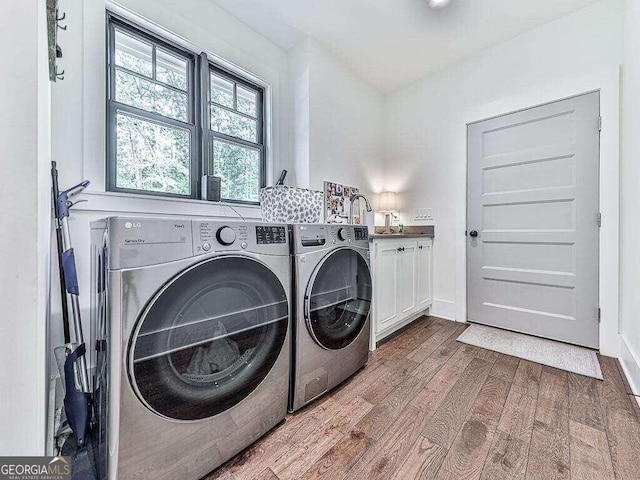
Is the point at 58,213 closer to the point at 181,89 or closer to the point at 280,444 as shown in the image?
the point at 181,89

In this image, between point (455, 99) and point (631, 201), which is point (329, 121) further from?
point (631, 201)

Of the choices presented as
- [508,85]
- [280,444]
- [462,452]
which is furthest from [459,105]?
[280,444]

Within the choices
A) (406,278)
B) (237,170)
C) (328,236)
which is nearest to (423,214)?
(406,278)

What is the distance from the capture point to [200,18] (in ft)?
6.28

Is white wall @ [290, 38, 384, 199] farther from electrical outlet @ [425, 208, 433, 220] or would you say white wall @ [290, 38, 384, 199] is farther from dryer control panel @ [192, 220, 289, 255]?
dryer control panel @ [192, 220, 289, 255]

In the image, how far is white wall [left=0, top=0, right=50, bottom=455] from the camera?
0.47 meters

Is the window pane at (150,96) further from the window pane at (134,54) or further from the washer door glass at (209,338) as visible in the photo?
the washer door glass at (209,338)

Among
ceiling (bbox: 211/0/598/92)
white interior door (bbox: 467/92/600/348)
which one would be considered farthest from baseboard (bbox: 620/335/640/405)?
ceiling (bbox: 211/0/598/92)

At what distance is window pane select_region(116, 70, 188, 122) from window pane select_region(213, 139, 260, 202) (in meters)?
0.32

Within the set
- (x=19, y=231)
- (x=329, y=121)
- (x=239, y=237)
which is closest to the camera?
(x=19, y=231)

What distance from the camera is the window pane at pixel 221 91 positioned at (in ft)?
6.84

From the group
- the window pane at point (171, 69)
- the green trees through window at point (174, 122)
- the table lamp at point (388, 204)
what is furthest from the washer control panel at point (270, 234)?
the table lamp at point (388, 204)

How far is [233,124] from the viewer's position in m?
2.19

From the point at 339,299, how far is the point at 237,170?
56.3 inches
